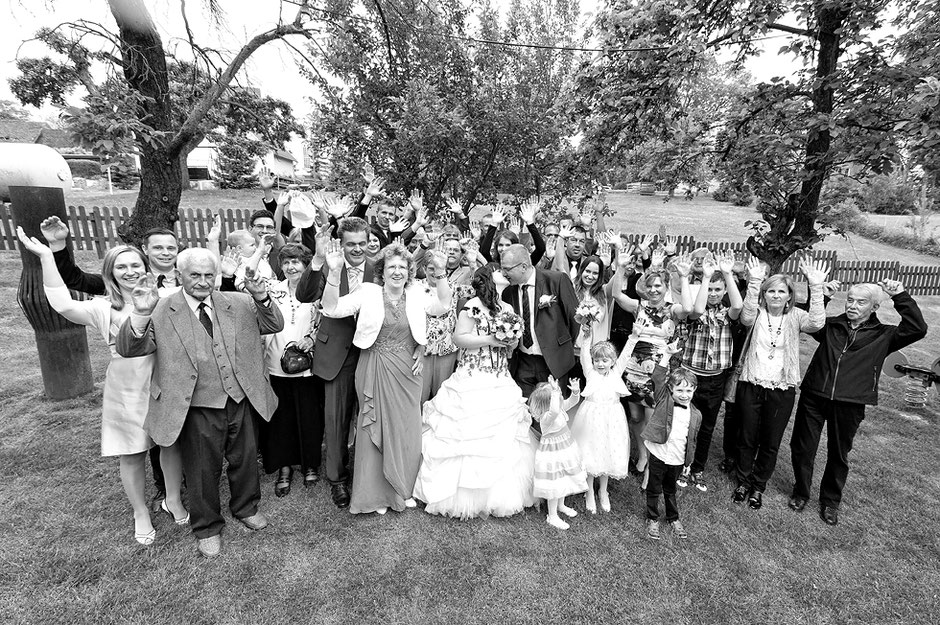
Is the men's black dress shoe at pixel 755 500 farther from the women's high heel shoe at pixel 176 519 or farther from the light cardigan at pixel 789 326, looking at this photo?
the women's high heel shoe at pixel 176 519

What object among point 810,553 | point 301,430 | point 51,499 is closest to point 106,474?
point 51,499

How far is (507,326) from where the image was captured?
3801mm

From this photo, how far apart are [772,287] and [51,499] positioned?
6329mm

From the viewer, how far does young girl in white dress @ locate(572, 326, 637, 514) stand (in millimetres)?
3900

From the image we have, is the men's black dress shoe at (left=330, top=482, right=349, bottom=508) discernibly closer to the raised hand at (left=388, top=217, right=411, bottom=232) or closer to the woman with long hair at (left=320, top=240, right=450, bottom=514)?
the woman with long hair at (left=320, top=240, right=450, bottom=514)

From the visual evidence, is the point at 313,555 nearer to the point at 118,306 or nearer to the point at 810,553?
the point at 118,306

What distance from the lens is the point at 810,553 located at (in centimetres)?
362

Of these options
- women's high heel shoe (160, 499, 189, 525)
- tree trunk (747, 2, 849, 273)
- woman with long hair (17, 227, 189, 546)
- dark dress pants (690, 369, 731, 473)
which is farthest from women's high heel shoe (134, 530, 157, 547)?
tree trunk (747, 2, 849, 273)

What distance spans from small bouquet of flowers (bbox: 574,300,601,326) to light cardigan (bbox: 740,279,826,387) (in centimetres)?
126

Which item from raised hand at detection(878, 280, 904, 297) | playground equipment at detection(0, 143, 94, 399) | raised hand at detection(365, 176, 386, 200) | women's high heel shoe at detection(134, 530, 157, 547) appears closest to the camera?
women's high heel shoe at detection(134, 530, 157, 547)

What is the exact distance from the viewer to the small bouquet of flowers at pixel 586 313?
4254 millimetres

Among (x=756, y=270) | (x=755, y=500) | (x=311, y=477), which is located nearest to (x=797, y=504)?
(x=755, y=500)

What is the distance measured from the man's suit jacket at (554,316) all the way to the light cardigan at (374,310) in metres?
0.82

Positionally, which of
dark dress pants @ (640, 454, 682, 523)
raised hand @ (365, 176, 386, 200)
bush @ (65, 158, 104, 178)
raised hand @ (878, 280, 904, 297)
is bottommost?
dark dress pants @ (640, 454, 682, 523)
